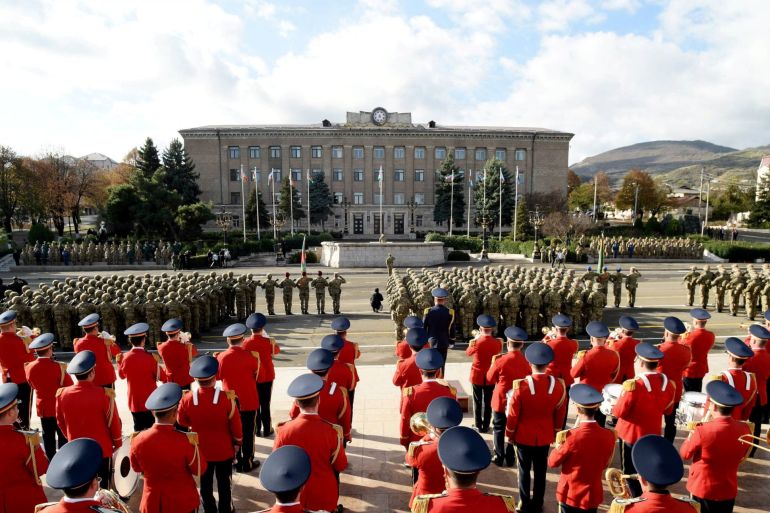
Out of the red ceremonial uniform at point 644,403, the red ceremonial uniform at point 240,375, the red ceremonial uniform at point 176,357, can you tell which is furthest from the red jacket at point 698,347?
the red ceremonial uniform at point 176,357

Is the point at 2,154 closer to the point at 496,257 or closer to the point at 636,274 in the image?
the point at 496,257

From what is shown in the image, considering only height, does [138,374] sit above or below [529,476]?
above

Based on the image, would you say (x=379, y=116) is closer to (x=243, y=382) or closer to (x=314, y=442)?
(x=243, y=382)

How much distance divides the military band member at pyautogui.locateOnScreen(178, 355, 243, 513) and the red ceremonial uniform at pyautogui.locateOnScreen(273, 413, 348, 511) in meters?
1.10

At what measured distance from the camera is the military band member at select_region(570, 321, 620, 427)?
655 cm

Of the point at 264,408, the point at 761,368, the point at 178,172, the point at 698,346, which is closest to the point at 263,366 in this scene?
the point at 264,408

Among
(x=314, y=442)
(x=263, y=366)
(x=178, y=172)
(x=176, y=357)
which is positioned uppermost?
(x=178, y=172)

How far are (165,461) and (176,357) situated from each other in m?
3.58

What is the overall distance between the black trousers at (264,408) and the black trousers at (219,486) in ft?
7.30

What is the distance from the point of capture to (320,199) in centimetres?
6288

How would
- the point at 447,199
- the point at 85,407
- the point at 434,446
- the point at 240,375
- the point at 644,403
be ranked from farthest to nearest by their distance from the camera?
1. the point at 447,199
2. the point at 240,375
3. the point at 644,403
4. the point at 85,407
5. the point at 434,446

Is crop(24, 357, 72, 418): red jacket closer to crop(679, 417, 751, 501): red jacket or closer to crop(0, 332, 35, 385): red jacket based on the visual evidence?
crop(0, 332, 35, 385): red jacket

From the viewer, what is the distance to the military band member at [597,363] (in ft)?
21.5

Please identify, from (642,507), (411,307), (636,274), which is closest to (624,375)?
(642,507)
